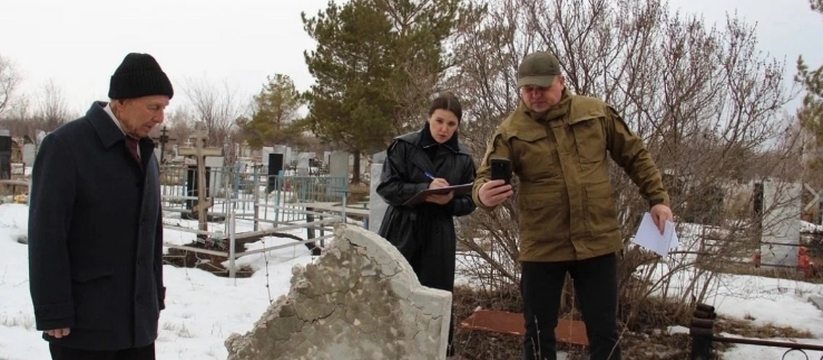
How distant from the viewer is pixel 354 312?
2002mm

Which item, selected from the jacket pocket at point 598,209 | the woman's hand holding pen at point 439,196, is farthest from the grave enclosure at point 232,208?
the jacket pocket at point 598,209

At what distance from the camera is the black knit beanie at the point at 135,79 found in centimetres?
217

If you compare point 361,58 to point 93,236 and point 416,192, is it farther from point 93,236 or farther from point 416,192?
point 93,236

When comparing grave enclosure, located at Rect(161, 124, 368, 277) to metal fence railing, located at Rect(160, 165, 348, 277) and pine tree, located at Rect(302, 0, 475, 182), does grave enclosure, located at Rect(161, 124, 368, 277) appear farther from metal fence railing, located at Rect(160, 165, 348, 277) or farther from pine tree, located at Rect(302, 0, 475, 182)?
pine tree, located at Rect(302, 0, 475, 182)

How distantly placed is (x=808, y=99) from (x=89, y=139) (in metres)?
12.2

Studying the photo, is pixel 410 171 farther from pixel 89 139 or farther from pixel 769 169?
pixel 769 169

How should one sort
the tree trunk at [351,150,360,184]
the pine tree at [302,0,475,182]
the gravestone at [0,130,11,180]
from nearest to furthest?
the gravestone at [0,130,11,180] < the pine tree at [302,0,475,182] < the tree trunk at [351,150,360,184]

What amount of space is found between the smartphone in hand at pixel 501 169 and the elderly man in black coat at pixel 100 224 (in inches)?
49.5

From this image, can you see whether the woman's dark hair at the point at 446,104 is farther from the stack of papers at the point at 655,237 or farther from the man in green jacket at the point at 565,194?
the stack of papers at the point at 655,237

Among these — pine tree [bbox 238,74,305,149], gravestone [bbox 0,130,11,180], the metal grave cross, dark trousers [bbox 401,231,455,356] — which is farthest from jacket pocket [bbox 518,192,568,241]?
pine tree [bbox 238,74,305,149]

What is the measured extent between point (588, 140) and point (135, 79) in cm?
177

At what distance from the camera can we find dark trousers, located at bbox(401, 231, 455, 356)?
3182 millimetres

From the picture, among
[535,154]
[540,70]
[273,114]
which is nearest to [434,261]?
[535,154]

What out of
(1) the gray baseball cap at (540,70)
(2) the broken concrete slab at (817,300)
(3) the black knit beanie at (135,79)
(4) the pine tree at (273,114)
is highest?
(4) the pine tree at (273,114)
